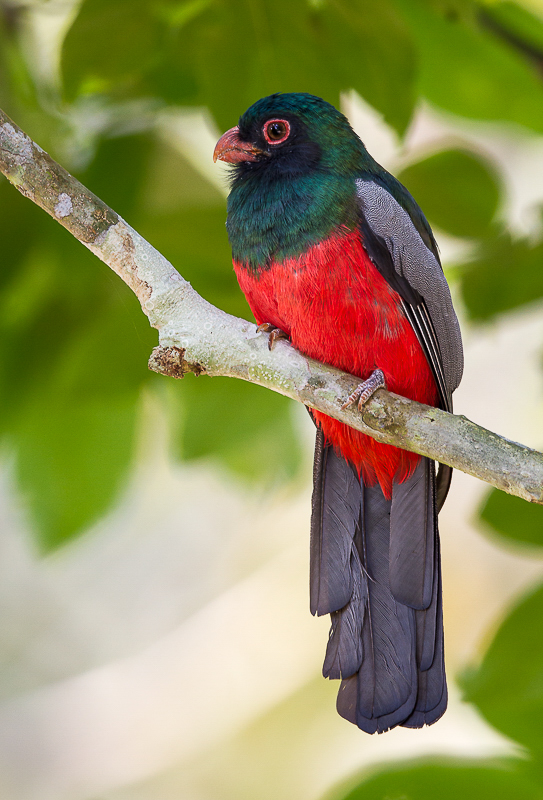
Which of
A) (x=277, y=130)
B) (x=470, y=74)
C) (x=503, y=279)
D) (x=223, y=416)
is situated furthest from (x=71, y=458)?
(x=470, y=74)

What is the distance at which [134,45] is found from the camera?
6.46ft

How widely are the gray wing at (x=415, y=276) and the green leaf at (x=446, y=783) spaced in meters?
0.75

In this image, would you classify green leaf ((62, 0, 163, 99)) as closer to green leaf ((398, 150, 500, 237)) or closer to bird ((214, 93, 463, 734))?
bird ((214, 93, 463, 734))

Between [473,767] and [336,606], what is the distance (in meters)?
0.41

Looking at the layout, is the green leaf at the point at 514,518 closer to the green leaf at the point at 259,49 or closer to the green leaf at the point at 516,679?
the green leaf at the point at 516,679

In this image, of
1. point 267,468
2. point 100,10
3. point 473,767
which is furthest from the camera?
point 267,468

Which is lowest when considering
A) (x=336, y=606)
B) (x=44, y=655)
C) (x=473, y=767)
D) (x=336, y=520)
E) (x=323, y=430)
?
(x=473, y=767)

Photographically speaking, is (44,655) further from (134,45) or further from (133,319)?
(134,45)

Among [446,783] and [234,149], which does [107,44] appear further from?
[446,783]

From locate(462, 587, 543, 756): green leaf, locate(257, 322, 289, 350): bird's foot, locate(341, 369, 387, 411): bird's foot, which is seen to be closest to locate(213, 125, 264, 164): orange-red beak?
locate(257, 322, 289, 350): bird's foot

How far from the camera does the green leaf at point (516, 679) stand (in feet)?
5.68

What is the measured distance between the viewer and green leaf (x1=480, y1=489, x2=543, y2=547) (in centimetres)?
188

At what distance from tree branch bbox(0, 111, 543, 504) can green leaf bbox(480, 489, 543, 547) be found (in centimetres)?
59

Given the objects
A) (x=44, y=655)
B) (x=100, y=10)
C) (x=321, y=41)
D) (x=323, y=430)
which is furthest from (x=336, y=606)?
(x=44, y=655)
